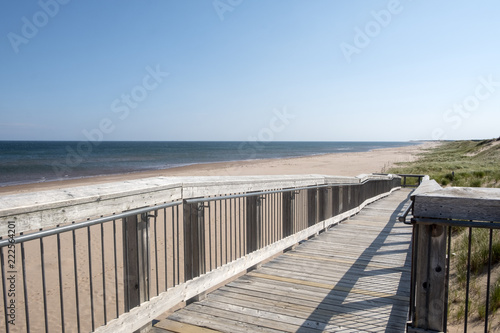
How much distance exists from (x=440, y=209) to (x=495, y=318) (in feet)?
9.12

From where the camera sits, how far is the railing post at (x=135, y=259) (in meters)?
3.05

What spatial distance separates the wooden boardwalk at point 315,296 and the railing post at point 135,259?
515 millimetres

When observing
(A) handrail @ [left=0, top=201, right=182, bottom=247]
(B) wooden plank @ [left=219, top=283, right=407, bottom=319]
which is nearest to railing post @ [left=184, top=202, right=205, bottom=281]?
(A) handrail @ [left=0, top=201, right=182, bottom=247]

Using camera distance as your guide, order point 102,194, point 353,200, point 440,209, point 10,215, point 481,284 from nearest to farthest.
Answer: point 10,215 < point 440,209 < point 102,194 < point 481,284 < point 353,200

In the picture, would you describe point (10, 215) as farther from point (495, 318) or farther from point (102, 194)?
point (495, 318)

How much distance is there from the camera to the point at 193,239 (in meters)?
3.82

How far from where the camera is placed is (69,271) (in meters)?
7.22

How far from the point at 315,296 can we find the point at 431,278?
6.39 feet

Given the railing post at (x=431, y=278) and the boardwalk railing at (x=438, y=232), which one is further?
the railing post at (x=431, y=278)

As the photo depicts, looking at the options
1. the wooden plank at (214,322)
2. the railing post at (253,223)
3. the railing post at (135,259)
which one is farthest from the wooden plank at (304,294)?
the railing post at (135,259)

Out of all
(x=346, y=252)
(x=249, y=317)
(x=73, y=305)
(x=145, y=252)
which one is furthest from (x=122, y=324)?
(x=346, y=252)

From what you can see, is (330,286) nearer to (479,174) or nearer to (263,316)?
(263,316)

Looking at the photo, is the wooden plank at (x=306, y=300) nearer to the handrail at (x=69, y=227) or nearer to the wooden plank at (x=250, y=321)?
the wooden plank at (x=250, y=321)

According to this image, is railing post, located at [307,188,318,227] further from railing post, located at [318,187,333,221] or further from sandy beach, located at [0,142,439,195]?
sandy beach, located at [0,142,439,195]
